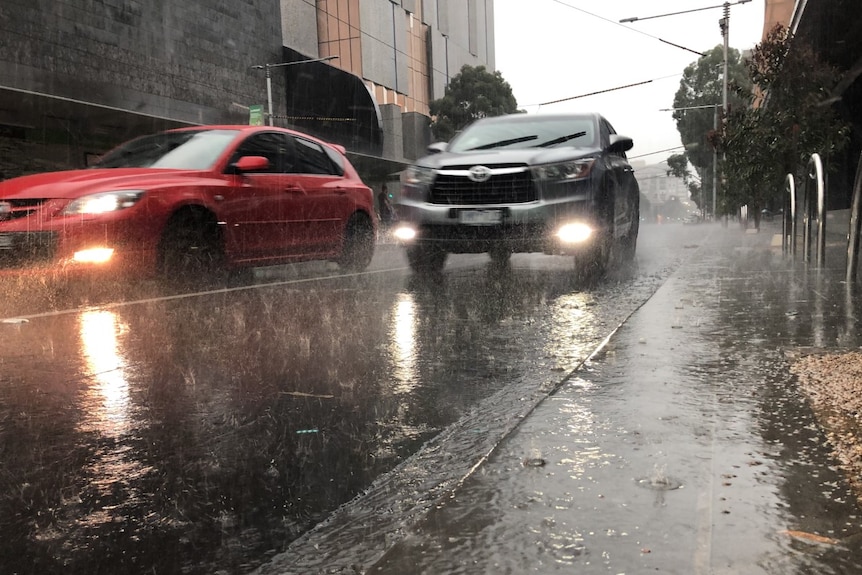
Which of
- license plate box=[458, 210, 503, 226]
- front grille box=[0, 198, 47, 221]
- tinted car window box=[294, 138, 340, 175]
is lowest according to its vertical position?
license plate box=[458, 210, 503, 226]

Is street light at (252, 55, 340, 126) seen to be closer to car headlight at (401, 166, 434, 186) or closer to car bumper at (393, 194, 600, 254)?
car headlight at (401, 166, 434, 186)

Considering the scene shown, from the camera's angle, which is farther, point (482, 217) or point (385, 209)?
point (385, 209)

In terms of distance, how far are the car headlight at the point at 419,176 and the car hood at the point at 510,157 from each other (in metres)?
0.07

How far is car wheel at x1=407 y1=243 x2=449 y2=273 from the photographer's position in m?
7.95

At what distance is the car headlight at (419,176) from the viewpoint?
7.70 metres

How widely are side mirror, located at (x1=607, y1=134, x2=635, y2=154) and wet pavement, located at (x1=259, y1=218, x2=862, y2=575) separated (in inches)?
210

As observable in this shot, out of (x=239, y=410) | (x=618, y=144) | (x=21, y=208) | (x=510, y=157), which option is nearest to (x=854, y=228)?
(x=510, y=157)

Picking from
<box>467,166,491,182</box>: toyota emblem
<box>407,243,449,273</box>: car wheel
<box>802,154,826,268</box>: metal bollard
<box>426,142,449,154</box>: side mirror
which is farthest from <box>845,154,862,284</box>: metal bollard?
<box>426,142,449,154</box>: side mirror

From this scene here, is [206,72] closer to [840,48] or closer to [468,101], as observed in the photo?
[468,101]

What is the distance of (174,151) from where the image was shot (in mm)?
7633

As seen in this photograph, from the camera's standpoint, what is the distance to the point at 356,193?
9.16 metres

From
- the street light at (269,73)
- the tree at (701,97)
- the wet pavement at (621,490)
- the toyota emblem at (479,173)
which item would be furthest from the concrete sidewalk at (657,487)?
the tree at (701,97)

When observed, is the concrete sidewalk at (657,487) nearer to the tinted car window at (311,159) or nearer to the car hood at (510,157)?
the car hood at (510,157)

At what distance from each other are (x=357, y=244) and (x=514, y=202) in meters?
2.57
